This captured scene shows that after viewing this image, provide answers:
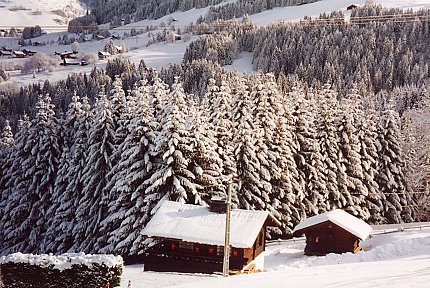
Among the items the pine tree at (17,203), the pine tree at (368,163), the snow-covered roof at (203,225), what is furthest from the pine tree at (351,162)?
the pine tree at (17,203)

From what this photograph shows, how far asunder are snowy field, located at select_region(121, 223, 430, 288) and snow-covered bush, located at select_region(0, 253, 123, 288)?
169cm

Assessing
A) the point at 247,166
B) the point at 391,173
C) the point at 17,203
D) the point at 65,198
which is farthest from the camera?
the point at 391,173

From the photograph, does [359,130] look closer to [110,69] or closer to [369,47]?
[369,47]

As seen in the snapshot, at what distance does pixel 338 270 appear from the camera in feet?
70.1

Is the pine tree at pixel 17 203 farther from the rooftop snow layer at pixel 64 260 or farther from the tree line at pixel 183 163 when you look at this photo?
the rooftop snow layer at pixel 64 260

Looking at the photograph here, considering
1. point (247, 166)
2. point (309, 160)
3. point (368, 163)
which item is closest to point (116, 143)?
point (247, 166)

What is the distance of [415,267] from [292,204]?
26062mm

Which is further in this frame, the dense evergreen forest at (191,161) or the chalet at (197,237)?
the dense evergreen forest at (191,161)

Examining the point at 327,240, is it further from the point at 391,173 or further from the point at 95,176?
the point at 95,176

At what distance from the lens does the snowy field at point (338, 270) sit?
1813cm

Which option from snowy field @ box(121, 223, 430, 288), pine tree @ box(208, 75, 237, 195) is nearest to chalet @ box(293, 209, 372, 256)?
snowy field @ box(121, 223, 430, 288)

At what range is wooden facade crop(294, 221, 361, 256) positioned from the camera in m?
40.0

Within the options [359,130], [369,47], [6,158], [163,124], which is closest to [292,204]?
[359,130]

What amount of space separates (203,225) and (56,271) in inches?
367
